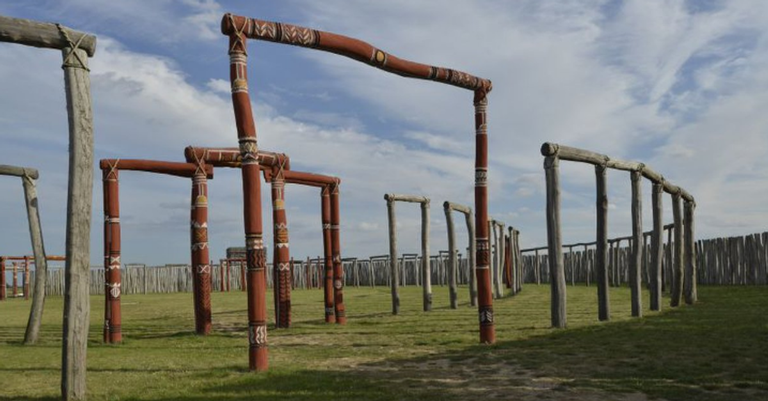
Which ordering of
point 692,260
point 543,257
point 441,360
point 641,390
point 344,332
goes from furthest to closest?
point 543,257
point 692,260
point 344,332
point 441,360
point 641,390

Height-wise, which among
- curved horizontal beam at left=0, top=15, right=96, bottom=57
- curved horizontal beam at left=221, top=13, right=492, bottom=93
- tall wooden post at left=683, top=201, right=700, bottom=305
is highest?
curved horizontal beam at left=221, top=13, right=492, bottom=93

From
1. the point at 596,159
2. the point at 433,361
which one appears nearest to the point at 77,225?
the point at 433,361

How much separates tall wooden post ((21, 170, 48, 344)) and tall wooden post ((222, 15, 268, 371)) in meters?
4.86

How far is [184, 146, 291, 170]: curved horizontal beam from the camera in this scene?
11.1 meters

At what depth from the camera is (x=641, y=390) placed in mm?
5832

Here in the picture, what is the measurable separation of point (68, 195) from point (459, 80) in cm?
490

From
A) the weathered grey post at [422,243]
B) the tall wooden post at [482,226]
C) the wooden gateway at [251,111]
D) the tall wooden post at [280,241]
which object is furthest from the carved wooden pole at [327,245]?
the wooden gateway at [251,111]

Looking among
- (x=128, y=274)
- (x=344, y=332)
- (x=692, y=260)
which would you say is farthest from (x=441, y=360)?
(x=128, y=274)

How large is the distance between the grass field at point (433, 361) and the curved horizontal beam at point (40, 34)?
297 cm

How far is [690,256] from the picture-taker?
1504 cm

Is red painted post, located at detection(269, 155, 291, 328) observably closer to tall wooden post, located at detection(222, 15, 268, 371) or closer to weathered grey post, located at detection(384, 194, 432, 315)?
weathered grey post, located at detection(384, 194, 432, 315)

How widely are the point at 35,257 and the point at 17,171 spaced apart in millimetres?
1404

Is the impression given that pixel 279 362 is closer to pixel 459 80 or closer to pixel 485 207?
pixel 485 207

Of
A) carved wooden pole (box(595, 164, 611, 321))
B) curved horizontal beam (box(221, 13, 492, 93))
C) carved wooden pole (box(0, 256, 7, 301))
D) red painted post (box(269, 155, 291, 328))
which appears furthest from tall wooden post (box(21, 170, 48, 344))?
carved wooden pole (box(0, 256, 7, 301))
